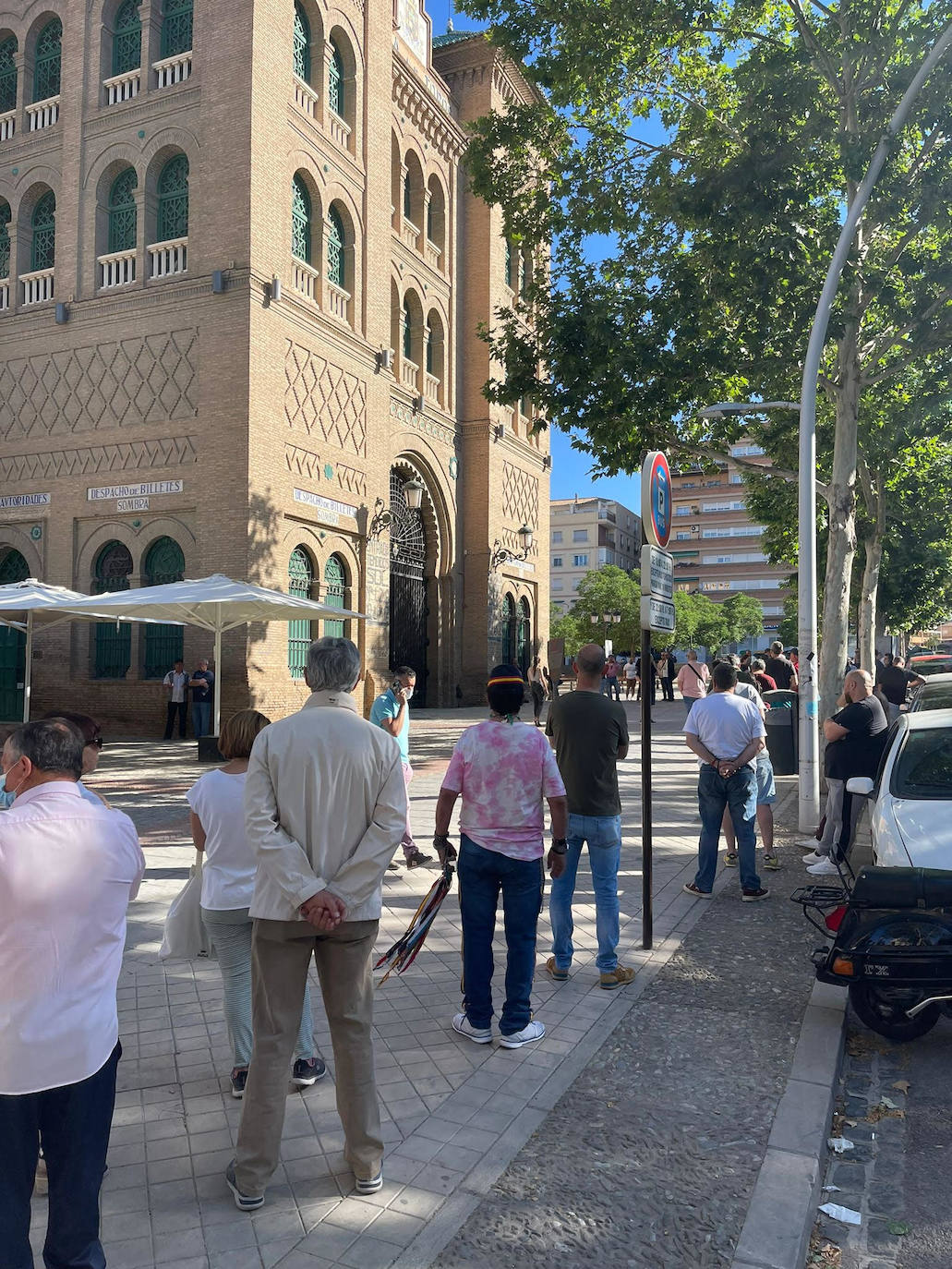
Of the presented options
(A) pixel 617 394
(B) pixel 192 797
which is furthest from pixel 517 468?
(B) pixel 192 797

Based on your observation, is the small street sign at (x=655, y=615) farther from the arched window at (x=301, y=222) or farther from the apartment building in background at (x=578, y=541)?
the apartment building in background at (x=578, y=541)

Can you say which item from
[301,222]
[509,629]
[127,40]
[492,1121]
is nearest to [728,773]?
[492,1121]

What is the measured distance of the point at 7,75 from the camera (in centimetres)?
2092

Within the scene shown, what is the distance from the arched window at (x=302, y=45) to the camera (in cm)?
1956

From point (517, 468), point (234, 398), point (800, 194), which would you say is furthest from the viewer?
point (517, 468)

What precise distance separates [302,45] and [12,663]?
1446cm

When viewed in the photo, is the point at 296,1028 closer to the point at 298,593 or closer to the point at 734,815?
the point at 734,815

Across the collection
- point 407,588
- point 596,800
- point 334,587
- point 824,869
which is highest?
point 407,588

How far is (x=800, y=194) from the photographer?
11633 millimetres

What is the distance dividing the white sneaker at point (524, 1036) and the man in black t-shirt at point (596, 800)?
32.3 inches

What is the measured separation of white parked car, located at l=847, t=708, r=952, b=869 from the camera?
486cm

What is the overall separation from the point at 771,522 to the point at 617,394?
42.1 ft

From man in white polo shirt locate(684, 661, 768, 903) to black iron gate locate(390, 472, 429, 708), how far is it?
56.1 feet

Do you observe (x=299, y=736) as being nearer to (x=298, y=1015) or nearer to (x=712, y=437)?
(x=298, y=1015)
